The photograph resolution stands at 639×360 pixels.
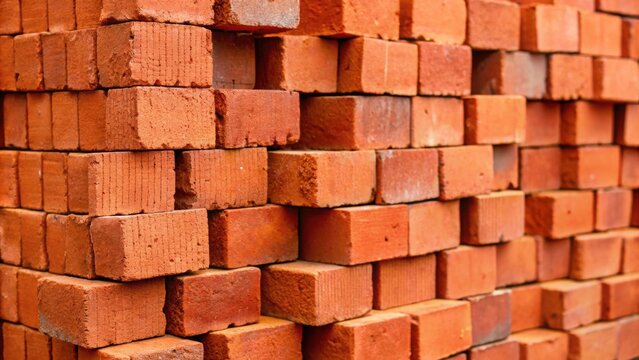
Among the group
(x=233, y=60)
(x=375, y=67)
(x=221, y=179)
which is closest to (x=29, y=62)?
(x=233, y=60)

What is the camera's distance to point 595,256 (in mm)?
7066

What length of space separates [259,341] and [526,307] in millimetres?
2369

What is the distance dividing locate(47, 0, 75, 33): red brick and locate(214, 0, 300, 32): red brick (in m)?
0.68

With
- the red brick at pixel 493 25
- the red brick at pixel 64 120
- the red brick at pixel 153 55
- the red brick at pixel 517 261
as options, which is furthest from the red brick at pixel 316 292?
the red brick at pixel 493 25

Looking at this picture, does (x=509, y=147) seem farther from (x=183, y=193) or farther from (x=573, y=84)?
(x=183, y=193)

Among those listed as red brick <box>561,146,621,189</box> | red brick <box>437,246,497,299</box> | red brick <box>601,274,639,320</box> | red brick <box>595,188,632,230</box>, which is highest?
red brick <box>561,146,621,189</box>

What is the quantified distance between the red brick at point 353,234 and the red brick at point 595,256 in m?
1.96

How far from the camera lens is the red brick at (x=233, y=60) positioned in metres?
5.01

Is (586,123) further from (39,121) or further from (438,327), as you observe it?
(39,121)

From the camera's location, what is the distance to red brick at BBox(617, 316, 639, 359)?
7.16 metres

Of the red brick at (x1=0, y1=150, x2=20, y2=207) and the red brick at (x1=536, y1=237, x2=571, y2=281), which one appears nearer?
the red brick at (x1=0, y1=150, x2=20, y2=207)

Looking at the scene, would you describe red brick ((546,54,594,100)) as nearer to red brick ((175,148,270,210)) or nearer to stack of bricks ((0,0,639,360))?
stack of bricks ((0,0,639,360))

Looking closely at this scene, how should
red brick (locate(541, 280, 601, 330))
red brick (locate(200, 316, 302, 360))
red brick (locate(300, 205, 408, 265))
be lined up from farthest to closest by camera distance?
red brick (locate(541, 280, 601, 330))
red brick (locate(300, 205, 408, 265))
red brick (locate(200, 316, 302, 360))

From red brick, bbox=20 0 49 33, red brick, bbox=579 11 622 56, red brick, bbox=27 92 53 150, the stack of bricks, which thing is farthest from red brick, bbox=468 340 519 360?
red brick, bbox=20 0 49 33
